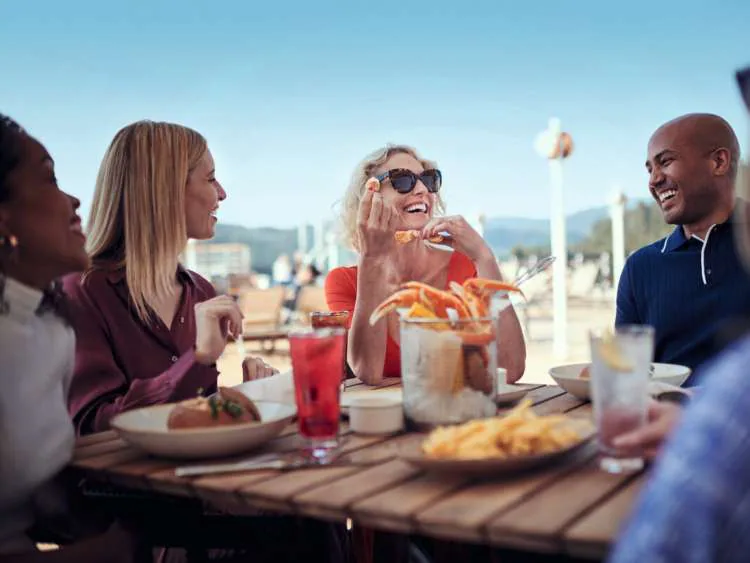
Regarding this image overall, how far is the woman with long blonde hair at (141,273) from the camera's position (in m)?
1.82

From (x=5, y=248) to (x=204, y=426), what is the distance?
0.49 meters

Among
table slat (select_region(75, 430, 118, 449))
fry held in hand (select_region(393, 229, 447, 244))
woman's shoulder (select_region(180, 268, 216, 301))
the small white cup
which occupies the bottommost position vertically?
table slat (select_region(75, 430, 118, 449))

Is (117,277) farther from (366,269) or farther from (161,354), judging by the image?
(366,269)

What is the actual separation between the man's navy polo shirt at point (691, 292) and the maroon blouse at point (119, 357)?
5.40ft

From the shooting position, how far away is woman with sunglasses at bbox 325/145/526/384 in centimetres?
221

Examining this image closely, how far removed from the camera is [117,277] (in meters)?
1.99

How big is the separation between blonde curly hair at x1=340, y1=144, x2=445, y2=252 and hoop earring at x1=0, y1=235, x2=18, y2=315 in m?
1.57

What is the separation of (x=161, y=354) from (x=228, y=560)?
2.46ft

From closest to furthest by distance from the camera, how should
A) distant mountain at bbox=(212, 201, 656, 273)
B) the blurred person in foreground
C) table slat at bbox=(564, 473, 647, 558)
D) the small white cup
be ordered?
the blurred person in foreground → table slat at bbox=(564, 473, 647, 558) → the small white cup → distant mountain at bbox=(212, 201, 656, 273)

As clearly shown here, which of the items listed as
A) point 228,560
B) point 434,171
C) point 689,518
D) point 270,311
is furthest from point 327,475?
point 270,311

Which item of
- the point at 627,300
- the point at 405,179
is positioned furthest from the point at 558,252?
the point at 405,179

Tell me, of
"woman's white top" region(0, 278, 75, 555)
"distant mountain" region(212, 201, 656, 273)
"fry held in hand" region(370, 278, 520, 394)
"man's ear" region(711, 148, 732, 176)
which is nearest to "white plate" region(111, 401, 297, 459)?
"woman's white top" region(0, 278, 75, 555)

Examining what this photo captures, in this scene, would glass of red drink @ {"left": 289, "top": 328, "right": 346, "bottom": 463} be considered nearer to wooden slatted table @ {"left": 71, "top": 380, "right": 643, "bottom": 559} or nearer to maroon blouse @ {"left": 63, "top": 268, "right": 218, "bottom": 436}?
wooden slatted table @ {"left": 71, "top": 380, "right": 643, "bottom": 559}

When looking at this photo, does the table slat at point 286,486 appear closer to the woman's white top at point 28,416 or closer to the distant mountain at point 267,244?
the woman's white top at point 28,416
